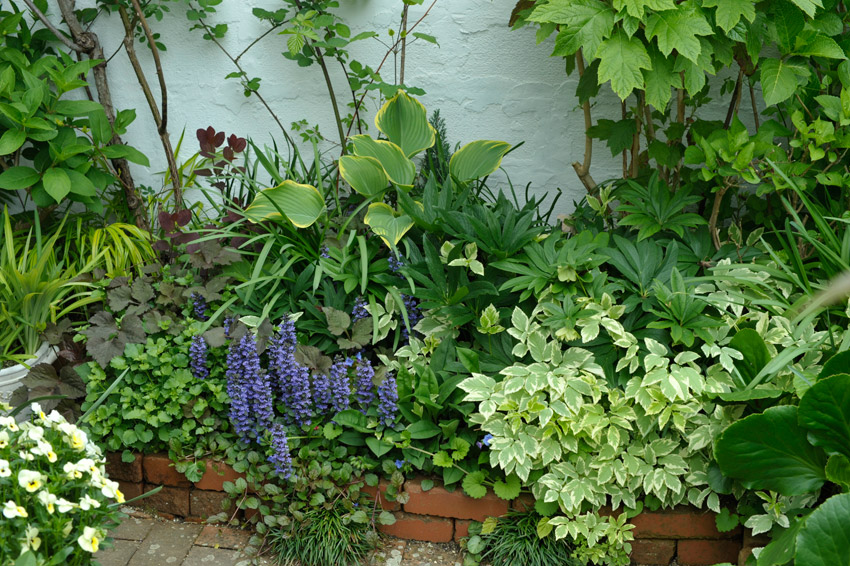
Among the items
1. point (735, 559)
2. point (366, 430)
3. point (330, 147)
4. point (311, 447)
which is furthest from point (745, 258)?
point (330, 147)

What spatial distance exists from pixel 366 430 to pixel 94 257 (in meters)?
1.50

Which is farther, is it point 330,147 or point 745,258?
point 330,147

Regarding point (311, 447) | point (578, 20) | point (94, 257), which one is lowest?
point (311, 447)

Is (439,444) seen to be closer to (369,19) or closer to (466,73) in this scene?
(466,73)

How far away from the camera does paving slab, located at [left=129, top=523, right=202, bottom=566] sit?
7.59 feet

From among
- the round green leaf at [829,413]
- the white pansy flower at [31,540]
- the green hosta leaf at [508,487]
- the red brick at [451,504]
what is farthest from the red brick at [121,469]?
the round green leaf at [829,413]

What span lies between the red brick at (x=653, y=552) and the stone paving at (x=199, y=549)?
58cm

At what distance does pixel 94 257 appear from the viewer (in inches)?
118

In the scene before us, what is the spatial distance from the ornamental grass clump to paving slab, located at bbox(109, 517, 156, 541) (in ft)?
1.90

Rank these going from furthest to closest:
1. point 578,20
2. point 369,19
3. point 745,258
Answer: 1. point 369,19
2. point 745,258
3. point 578,20

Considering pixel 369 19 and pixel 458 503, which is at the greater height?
pixel 369 19

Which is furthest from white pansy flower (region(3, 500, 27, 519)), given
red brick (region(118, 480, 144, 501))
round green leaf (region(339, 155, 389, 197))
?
round green leaf (region(339, 155, 389, 197))

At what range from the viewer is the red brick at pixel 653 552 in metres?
2.31

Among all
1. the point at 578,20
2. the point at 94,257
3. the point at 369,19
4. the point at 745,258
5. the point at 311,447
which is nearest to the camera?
the point at 578,20
